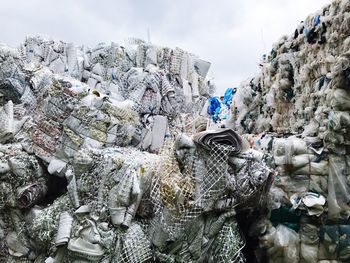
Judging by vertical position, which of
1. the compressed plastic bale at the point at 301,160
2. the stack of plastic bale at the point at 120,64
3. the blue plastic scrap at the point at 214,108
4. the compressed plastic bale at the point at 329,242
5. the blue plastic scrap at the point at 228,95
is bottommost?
the compressed plastic bale at the point at 329,242

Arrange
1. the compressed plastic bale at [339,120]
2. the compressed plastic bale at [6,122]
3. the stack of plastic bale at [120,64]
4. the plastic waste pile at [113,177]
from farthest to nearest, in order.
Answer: the stack of plastic bale at [120,64], the compressed plastic bale at [6,122], the plastic waste pile at [113,177], the compressed plastic bale at [339,120]

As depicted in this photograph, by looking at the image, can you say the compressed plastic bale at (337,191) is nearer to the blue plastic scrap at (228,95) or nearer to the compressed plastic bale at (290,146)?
the compressed plastic bale at (290,146)

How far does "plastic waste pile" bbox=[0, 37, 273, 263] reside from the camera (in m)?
2.56

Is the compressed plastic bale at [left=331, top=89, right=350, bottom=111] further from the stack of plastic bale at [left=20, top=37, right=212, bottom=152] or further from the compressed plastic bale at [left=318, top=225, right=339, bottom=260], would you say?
the stack of plastic bale at [left=20, top=37, right=212, bottom=152]

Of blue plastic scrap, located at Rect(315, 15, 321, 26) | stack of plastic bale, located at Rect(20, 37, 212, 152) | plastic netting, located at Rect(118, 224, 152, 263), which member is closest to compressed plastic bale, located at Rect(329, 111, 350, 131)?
blue plastic scrap, located at Rect(315, 15, 321, 26)

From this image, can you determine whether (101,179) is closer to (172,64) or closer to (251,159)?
(251,159)


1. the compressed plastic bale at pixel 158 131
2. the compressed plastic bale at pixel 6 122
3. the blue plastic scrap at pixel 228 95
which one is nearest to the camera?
the compressed plastic bale at pixel 6 122

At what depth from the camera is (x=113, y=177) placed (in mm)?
2752

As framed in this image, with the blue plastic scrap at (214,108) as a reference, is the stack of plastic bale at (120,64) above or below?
above

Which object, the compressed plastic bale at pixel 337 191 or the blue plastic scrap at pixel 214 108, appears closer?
the compressed plastic bale at pixel 337 191

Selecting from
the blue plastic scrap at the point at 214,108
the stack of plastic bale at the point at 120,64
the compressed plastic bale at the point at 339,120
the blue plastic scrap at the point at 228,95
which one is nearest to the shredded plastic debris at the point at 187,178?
the compressed plastic bale at the point at 339,120

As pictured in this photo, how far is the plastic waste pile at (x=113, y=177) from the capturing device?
256cm

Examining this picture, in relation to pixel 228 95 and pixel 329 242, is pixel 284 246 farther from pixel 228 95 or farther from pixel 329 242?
pixel 228 95

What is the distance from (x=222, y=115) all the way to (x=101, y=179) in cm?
208
